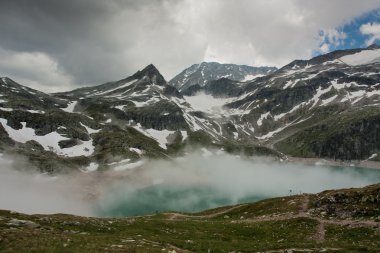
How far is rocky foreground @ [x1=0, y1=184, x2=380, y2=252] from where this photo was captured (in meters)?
28.5

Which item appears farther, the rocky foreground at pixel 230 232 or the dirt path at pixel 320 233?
the dirt path at pixel 320 233

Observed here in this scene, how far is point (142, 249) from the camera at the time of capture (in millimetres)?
28047

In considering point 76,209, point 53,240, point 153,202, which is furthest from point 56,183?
point 53,240

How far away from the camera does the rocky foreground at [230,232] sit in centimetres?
2852

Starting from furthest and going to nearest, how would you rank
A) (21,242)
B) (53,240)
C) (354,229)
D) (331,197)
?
(331,197) < (354,229) < (53,240) < (21,242)

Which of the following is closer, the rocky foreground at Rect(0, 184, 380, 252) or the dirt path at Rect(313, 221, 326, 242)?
the rocky foreground at Rect(0, 184, 380, 252)

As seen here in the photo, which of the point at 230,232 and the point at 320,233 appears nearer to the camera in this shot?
the point at 320,233

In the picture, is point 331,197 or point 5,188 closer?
point 331,197

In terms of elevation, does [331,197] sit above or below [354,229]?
above

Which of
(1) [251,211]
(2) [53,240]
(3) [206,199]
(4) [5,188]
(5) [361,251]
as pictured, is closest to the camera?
(2) [53,240]

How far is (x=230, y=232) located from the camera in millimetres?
48156

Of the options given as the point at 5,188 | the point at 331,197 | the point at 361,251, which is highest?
the point at 5,188

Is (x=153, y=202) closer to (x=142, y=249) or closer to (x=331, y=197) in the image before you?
(x=331, y=197)

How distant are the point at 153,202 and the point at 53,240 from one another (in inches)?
6217
